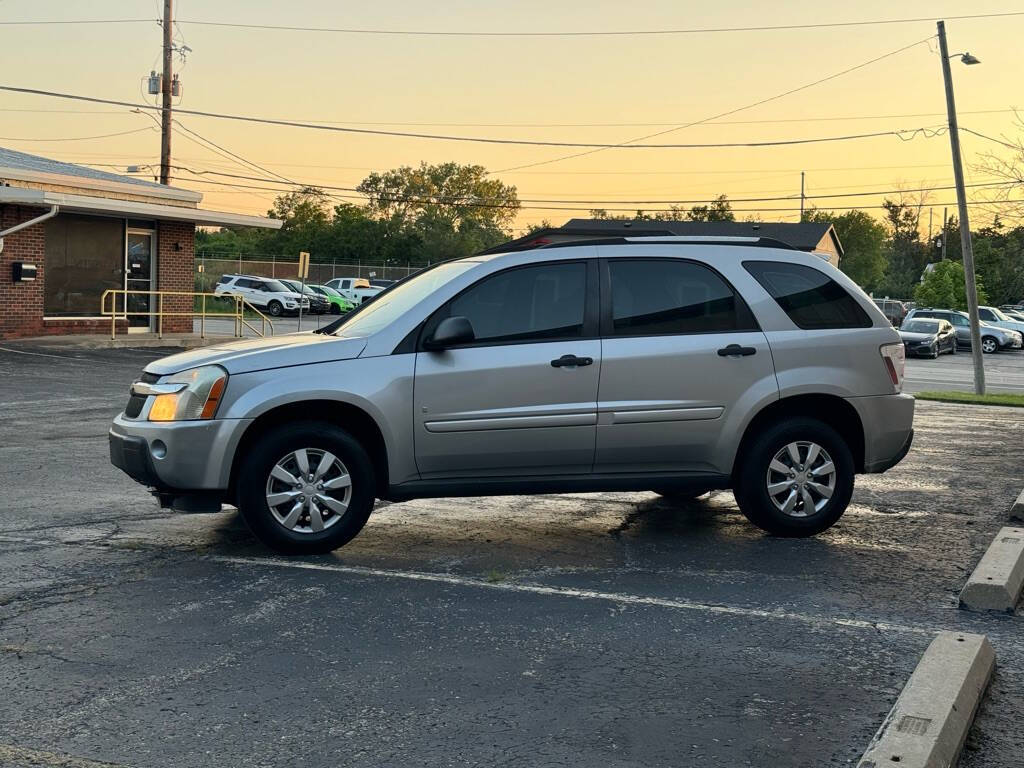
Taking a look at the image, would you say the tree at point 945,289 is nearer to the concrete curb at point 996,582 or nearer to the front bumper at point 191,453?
the concrete curb at point 996,582

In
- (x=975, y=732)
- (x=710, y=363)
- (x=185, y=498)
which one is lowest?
(x=975, y=732)

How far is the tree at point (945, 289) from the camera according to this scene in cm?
5997

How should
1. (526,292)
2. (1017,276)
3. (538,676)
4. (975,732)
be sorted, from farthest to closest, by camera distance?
(1017,276) → (526,292) → (538,676) → (975,732)

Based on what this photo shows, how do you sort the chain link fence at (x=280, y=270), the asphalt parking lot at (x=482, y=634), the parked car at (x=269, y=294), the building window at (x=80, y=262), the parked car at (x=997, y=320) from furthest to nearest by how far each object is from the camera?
the chain link fence at (x=280, y=270)
the parked car at (x=269, y=294)
the parked car at (x=997, y=320)
the building window at (x=80, y=262)
the asphalt parking lot at (x=482, y=634)

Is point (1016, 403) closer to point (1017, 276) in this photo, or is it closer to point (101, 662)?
point (1017, 276)

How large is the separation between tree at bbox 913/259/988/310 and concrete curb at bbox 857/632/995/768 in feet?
190

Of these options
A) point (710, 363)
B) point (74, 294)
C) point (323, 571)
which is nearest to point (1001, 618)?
point (710, 363)

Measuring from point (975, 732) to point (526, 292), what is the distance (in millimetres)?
3963

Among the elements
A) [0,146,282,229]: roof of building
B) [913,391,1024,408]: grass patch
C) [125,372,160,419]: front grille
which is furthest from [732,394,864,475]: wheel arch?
[0,146,282,229]: roof of building

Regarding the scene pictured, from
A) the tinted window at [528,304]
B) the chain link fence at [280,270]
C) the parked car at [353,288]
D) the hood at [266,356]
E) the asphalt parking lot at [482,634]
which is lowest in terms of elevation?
the asphalt parking lot at [482,634]

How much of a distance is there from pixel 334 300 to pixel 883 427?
165 ft

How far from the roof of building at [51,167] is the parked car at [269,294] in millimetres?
20014

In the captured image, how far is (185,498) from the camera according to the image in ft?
23.3

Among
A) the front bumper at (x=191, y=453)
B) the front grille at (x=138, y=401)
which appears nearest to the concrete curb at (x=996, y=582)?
the front bumper at (x=191, y=453)
